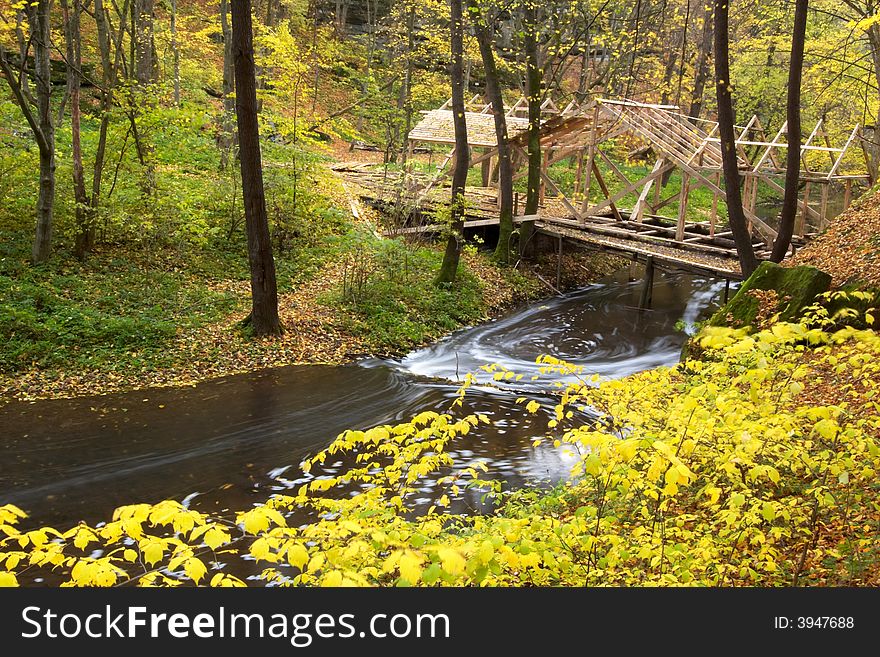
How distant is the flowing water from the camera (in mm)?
7438

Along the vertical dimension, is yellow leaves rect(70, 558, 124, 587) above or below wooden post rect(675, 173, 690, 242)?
below

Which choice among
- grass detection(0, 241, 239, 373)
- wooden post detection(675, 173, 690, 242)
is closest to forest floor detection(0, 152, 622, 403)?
grass detection(0, 241, 239, 373)

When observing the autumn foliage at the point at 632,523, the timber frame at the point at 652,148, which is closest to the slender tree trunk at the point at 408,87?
the timber frame at the point at 652,148

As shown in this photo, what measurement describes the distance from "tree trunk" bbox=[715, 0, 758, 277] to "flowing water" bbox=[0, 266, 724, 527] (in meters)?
2.62

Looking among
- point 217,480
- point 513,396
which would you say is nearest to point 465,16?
point 513,396

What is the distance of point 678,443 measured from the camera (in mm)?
3832

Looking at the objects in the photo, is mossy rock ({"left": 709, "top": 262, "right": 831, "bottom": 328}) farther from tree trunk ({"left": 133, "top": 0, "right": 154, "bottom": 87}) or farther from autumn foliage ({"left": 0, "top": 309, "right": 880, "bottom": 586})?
tree trunk ({"left": 133, "top": 0, "right": 154, "bottom": 87})

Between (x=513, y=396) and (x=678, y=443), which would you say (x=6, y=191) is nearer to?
(x=513, y=396)

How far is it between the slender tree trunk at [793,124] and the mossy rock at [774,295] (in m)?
3.10

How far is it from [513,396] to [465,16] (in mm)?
9227

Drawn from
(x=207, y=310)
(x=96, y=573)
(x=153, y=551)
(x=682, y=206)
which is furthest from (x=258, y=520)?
(x=682, y=206)

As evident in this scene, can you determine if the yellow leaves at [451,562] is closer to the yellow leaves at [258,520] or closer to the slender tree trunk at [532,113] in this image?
the yellow leaves at [258,520]

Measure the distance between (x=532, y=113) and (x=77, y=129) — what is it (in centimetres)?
1021

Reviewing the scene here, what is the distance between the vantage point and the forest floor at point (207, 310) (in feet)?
34.5
